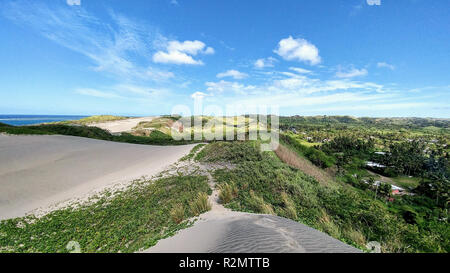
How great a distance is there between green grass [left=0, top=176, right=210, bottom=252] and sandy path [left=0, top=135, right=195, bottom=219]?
7.63 feet

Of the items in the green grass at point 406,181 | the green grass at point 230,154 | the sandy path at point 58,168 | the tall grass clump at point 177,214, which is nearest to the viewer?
the tall grass clump at point 177,214

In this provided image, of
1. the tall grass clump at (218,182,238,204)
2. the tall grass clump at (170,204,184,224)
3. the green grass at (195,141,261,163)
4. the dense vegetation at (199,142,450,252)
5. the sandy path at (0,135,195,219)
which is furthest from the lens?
the green grass at (195,141,261,163)

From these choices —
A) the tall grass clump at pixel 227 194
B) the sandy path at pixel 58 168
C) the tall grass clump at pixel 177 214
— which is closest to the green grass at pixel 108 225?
the tall grass clump at pixel 177 214

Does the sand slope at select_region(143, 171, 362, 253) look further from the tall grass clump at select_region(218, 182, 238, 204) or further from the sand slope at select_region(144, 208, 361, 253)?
the tall grass clump at select_region(218, 182, 238, 204)

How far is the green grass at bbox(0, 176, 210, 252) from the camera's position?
5.27 meters

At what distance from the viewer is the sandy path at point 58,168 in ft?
29.7

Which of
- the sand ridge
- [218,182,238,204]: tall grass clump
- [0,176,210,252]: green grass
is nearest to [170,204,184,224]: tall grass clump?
[0,176,210,252]: green grass

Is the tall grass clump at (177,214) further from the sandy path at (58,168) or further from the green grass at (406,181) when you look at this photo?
the green grass at (406,181)

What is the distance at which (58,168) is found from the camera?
1282 cm

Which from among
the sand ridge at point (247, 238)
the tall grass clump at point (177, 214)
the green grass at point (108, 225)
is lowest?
the green grass at point (108, 225)

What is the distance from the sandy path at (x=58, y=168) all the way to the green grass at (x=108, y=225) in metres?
2.33

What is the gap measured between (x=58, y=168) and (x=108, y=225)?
10814 millimetres

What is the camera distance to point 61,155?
1522 centimetres
